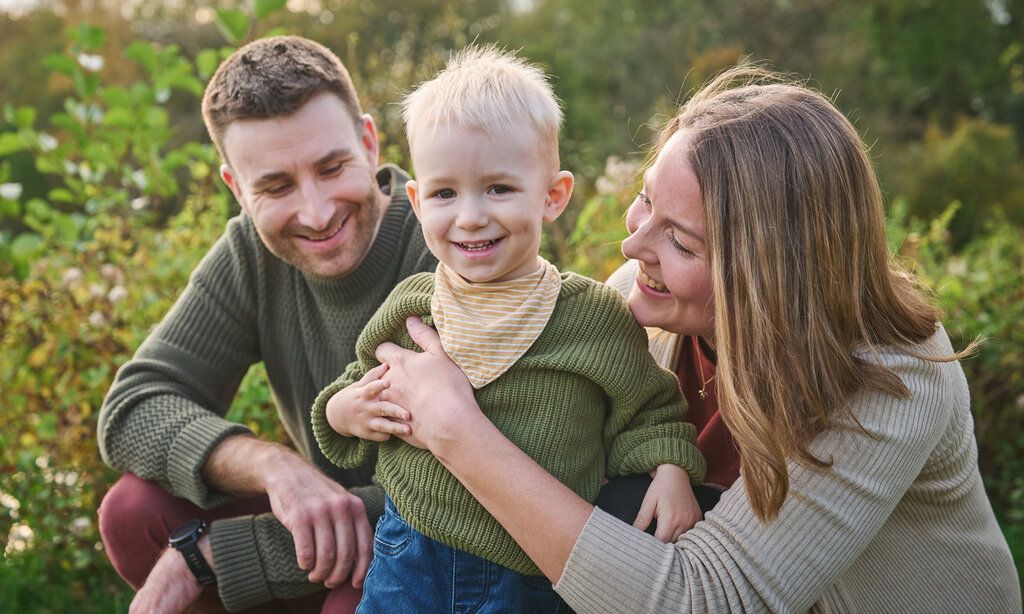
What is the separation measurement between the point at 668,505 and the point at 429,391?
0.57 metres

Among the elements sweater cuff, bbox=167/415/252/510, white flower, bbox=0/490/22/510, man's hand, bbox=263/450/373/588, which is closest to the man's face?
sweater cuff, bbox=167/415/252/510

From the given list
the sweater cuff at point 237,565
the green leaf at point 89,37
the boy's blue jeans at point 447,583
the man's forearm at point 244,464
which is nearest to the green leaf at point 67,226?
the green leaf at point 89,37

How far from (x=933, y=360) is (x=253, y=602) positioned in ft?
5.94

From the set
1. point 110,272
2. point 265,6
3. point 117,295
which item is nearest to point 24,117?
point 110,272

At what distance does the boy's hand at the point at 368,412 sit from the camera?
2.14m

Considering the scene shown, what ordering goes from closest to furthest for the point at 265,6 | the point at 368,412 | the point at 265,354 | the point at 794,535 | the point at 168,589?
the point at 794,535
the point at 368,412
the point at 168,589
the point at 265,354
the point at 265,6

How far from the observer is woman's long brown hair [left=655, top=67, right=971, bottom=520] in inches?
75.4

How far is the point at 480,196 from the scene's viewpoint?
2.04m

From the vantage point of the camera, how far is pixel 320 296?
2834 millimetres

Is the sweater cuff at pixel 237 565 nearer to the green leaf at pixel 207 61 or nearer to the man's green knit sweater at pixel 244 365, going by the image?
the man's green knit sweater at pixel 244 365

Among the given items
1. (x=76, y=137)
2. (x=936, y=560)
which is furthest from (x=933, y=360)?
(x=76, y=137)

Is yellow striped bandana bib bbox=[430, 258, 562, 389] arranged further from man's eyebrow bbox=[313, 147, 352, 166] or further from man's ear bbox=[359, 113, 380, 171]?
man's ear bbox=[359, 113, 380, 171]

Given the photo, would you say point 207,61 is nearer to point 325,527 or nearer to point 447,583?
point 325,527

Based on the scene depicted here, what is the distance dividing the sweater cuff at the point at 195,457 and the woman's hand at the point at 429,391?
653mm
